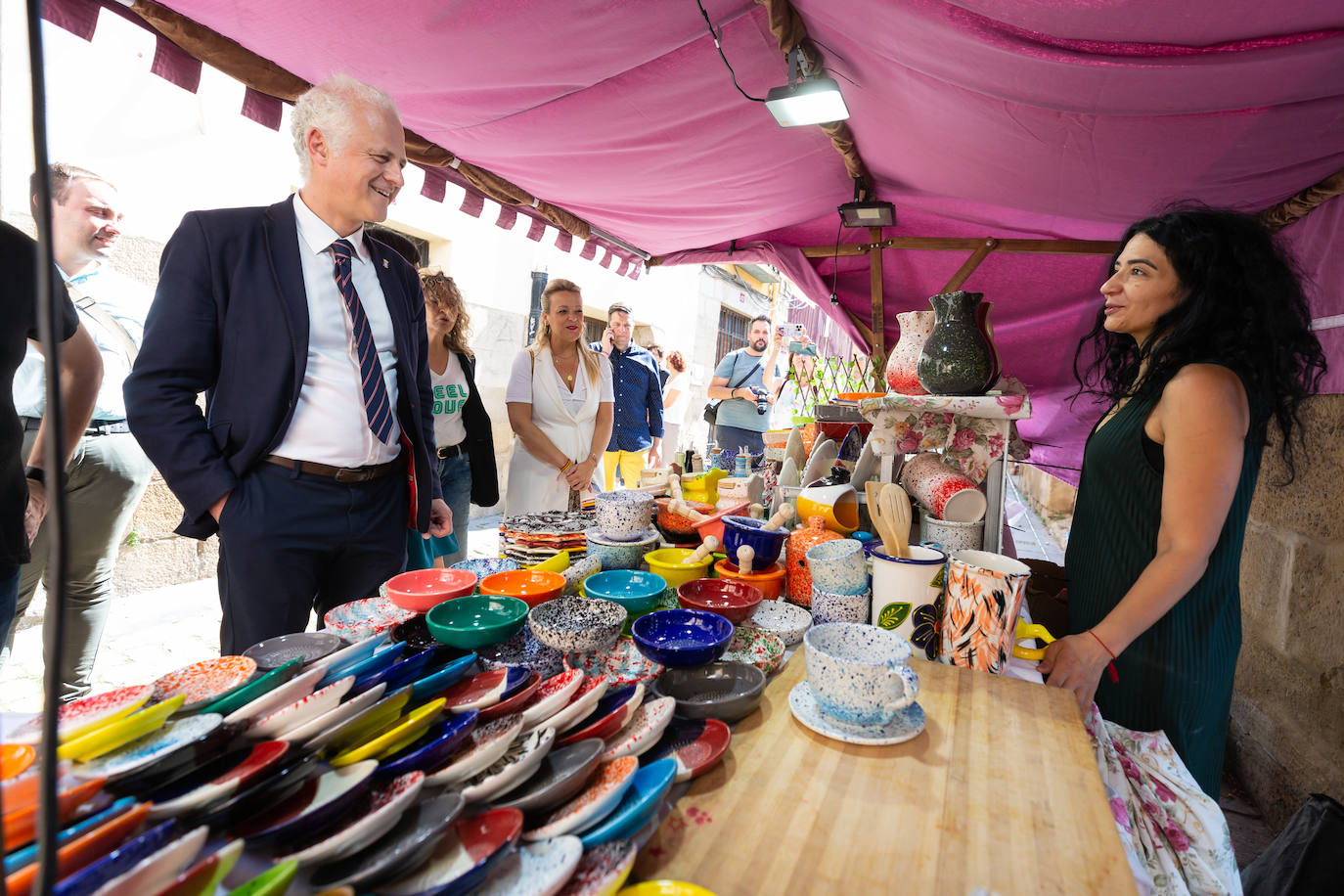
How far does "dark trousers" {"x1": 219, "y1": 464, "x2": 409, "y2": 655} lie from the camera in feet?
5.56

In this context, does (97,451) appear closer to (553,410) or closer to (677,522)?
(553,410)

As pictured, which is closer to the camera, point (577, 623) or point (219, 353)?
point (577, 623)

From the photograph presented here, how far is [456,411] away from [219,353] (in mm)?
1603

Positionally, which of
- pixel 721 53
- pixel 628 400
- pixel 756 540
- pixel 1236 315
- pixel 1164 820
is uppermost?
pixel 721 53

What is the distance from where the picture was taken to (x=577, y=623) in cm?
119

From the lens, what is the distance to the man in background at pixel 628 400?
523 cm

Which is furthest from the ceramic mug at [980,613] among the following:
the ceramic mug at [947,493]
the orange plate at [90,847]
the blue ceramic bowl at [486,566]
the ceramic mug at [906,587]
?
the orange plate at [90,847]

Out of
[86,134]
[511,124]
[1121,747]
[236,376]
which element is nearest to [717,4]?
[511,124]

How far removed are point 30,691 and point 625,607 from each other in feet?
10.5

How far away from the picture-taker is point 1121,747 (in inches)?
53.5

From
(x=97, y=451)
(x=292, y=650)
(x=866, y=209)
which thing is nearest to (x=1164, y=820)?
(x=292, y=650)

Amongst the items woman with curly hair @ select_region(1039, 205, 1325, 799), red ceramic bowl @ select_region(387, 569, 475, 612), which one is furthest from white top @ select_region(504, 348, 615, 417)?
woman with curly hair @ select_region(1039, 205, 1325, 799)

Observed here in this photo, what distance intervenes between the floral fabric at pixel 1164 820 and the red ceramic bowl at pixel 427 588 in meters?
Result: 1.23

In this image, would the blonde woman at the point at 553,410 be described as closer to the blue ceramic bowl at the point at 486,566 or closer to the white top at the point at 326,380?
the white top at the point at 326,380
